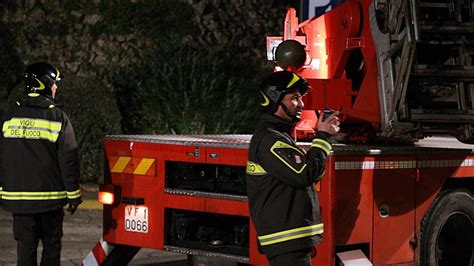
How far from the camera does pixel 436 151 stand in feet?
23.5

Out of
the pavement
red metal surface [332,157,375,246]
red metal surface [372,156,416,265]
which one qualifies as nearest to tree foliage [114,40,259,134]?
the pavement

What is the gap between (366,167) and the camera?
21.7 ft

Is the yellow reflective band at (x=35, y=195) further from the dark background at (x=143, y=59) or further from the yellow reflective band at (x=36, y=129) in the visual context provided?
the dark background at (x=143, y=59)

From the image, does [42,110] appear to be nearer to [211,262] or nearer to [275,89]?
[211,262]

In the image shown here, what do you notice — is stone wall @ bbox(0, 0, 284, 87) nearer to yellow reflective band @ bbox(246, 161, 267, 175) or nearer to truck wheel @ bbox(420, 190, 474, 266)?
truck wheel @ bbox(420, 190, 474, 266)

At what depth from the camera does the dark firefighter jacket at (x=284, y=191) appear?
17.7ft

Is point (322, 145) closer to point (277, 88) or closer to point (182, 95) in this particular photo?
point (277, 88)

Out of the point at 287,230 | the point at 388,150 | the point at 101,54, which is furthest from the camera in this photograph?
the point at 101,54

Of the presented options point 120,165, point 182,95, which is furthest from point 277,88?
point 182,95

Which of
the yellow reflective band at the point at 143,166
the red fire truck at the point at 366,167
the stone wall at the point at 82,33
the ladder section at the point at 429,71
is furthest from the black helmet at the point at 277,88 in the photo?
the stone wall at the point at 82,33

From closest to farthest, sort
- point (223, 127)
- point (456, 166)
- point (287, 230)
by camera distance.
→ point (287, 230)
point (456, 166)
point (223, 127)

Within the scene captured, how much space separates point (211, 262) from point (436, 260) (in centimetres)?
163

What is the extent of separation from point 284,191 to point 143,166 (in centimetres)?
225

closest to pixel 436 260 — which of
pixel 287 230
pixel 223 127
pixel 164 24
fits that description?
pixel 287 230
